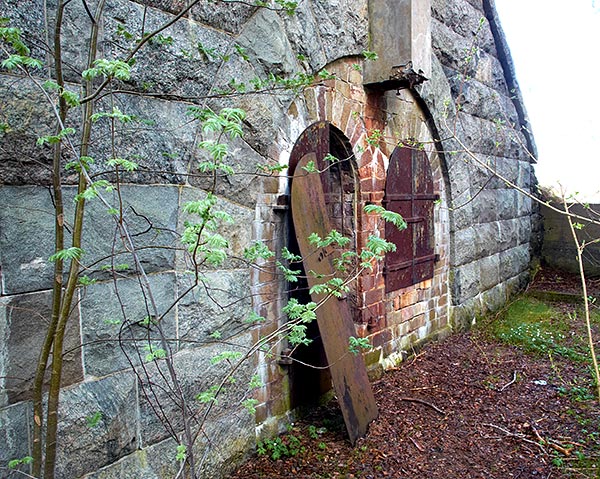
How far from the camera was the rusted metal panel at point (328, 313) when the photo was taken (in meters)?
3.01

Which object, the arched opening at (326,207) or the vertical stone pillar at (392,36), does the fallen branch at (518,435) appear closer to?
the arched opening at (326,207)

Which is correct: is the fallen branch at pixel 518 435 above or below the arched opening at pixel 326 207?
below

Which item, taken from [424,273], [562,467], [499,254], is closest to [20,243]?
[562,467]

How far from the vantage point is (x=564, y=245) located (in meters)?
7.62

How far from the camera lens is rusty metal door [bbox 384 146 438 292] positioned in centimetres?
423

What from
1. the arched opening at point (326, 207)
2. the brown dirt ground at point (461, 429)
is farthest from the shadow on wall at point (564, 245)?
the arched opening at point (326, 207)

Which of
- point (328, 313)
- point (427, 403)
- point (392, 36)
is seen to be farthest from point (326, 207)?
point (427, 403)

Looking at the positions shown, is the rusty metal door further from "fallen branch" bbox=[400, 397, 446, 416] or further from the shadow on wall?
the shadow on wall

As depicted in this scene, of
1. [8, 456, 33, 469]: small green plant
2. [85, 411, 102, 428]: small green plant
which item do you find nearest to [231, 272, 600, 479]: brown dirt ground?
[85, 411, 102, 428]: small green plant

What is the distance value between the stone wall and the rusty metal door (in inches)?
5.5

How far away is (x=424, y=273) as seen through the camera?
4.81 m

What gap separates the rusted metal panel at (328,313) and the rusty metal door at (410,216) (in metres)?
1.13

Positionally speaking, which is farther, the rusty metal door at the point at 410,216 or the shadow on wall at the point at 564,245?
the shadow on wall at the point at 564,245

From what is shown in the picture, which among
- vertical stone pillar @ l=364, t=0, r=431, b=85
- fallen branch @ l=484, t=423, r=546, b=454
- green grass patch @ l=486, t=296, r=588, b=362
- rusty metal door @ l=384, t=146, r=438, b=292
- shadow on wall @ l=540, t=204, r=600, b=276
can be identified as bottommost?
fallen branch @ l=484, t=423, r=546, b=454
